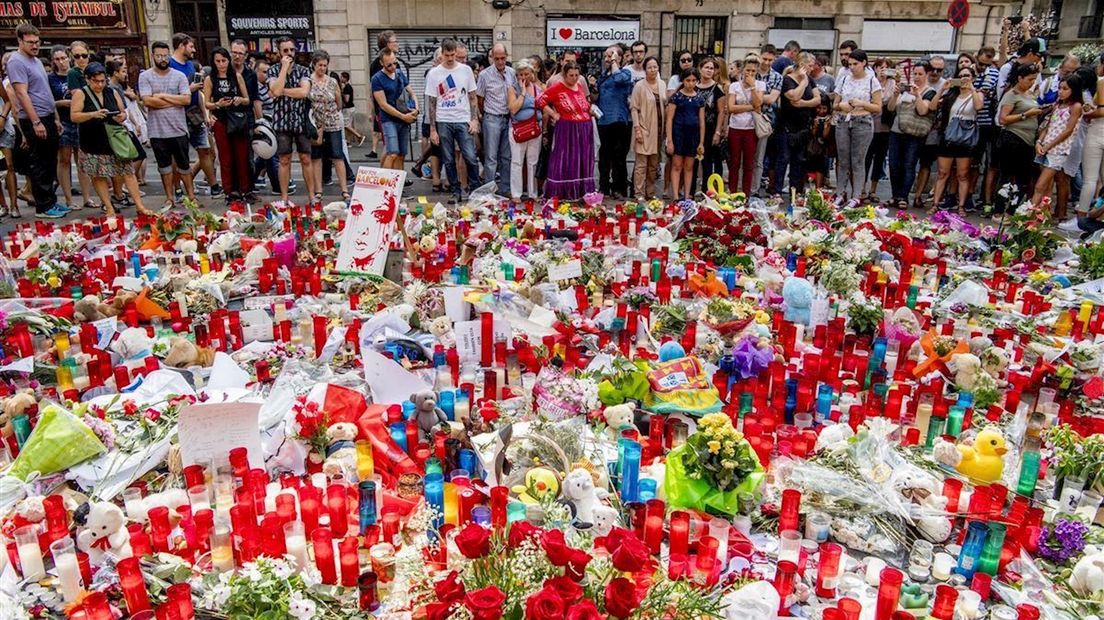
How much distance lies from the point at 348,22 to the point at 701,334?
513 inches

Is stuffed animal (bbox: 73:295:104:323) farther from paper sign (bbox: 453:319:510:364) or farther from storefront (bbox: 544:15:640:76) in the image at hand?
storefront (bbox: 544:15:640:76)

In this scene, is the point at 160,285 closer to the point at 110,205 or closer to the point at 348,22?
the point at 110,205

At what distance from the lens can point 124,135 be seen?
714 cm

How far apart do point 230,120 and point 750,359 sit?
239 inches

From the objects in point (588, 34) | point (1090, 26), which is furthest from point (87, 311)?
point (1090, 26)

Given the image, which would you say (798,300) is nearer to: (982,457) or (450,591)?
(982,457)

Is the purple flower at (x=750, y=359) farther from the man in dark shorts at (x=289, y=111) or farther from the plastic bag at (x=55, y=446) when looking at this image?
the man in dark shorts at (x=289, y=111)

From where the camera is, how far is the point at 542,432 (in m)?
2.94

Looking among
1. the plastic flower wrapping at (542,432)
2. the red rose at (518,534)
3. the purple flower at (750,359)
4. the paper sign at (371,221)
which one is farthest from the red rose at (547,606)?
the paper sign at (371,221)

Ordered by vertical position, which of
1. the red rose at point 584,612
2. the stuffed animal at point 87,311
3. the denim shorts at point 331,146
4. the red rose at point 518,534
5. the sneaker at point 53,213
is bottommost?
the stuffed animal at point 87,311

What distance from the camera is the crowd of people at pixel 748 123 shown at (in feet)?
25.3

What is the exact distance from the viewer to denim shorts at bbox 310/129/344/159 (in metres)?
7.83

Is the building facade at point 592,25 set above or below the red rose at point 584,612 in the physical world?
above

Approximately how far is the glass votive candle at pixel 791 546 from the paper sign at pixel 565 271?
2.53 meters
